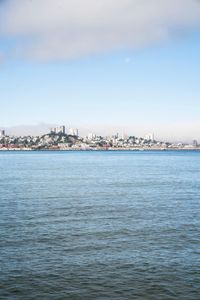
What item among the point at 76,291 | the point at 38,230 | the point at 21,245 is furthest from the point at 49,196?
the point at 76,291

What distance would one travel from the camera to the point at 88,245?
28.7 m

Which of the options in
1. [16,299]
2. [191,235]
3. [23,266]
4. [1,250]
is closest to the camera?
[16,299]

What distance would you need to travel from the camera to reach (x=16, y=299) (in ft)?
64.6

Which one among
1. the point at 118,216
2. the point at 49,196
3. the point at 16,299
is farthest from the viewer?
the point at 49,196

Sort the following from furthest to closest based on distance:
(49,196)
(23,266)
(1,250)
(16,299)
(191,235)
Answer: (49,196), (191,235), (1,250), (23,266), (16,299)

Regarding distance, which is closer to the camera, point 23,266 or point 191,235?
point 23,266

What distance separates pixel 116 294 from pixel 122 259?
5.34 m

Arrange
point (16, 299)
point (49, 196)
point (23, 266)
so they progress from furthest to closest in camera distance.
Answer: point (49, 196)
point (23, 266)
point (16, 299)

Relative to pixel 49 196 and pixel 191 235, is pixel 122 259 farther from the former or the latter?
pixel 49 196

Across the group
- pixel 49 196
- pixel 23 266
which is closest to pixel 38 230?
pixel 23 266

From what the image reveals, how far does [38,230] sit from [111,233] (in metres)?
6.01

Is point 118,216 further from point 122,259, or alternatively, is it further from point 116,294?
point 116,294

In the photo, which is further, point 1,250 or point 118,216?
point 118,216

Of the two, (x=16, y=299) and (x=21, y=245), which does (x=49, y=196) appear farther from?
(x=16, y=299)
